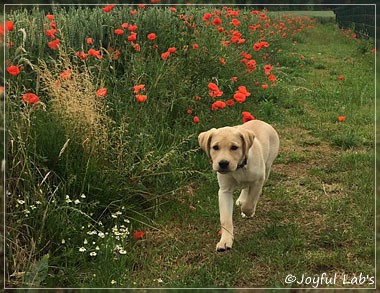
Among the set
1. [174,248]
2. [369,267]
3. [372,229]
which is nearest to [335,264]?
[369,267]

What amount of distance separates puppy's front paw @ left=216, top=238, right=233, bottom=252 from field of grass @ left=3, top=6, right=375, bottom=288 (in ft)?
0.13

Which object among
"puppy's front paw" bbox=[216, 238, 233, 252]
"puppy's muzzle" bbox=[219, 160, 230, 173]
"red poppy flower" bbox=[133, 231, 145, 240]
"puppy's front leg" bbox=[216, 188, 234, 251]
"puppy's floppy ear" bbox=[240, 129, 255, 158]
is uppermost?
"puppy's floppy ear" bbox=[240, 129, 255, 158]

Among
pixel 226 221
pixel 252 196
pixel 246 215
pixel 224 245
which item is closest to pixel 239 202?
pixel 246 215

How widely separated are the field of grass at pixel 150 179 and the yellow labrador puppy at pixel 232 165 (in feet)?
0.46

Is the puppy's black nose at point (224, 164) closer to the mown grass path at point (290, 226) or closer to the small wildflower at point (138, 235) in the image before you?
the mown grass path at point (290, 226)

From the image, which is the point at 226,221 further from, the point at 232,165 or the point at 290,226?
the point at 290,226

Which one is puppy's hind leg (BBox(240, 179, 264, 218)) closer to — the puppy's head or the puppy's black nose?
the puppy's head

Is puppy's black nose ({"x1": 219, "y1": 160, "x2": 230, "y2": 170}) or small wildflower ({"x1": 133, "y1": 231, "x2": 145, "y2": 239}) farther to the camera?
small wildflower ({"x1": 133, "y1": 231, "x2": 145, "y2": 239})

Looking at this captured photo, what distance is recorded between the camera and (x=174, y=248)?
2736 mm

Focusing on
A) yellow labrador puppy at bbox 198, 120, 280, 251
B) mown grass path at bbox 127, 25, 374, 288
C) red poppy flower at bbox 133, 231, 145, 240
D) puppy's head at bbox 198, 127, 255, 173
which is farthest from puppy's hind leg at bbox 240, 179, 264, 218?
red poppy flower at bbox 133, 231, 145, 240

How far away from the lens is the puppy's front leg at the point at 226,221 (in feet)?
8.67

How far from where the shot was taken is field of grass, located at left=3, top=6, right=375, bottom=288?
2.45m

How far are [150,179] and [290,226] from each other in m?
0.92

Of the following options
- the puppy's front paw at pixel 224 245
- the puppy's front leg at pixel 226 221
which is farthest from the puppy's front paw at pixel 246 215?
the puppy's front paw at pixel 224 245
